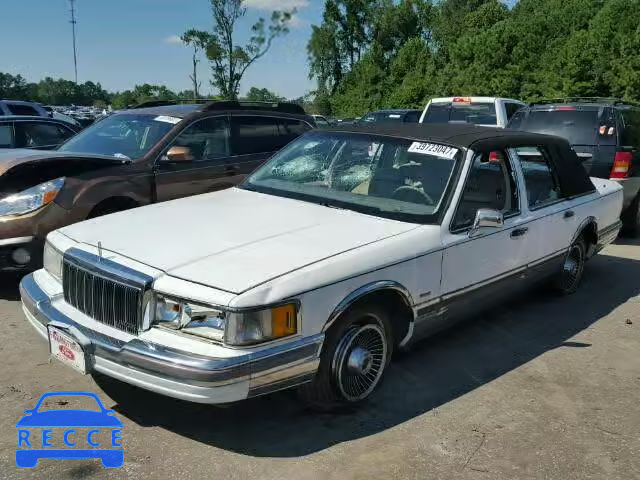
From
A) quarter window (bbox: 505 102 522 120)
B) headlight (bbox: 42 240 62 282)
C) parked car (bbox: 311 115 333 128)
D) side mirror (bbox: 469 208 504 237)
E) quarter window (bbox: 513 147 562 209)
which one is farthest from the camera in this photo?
parked car (bbox: 311 115 333 128)

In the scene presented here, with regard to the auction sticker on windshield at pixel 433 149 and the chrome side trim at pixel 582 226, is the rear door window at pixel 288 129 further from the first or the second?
the chrome side trim at pixel 582 226

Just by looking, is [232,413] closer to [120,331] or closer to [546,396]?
[120,331]

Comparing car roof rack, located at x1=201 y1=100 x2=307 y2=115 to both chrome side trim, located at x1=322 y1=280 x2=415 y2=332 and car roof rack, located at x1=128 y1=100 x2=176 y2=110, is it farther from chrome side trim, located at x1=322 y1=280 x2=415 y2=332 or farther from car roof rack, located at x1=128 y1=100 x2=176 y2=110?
chrome side trim, located at x1=322 y1=280 x2=415 y2=332

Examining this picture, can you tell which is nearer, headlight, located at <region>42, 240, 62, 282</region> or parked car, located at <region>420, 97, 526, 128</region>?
headlight, located at <region>42, 240, 62, 282</region>

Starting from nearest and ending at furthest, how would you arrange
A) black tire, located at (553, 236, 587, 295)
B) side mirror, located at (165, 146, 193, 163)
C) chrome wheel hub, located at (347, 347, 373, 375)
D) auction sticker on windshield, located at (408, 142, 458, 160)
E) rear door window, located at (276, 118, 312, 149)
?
chrome wheel hub, located at (347, 347, 373, 375) → auction sticker on windshield, located at (408, 142, 458, 160) → black tire, located at (553, 236, 587, 295) → side mirror, located at (165, 146, 193, 163) → rear door window, located at (276, 118, 312, 149)

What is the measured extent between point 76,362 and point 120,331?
0.29 meters

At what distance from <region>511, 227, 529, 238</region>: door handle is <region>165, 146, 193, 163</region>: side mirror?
3.41 metres

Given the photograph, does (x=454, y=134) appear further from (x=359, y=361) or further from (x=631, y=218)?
(x=631, y=218)

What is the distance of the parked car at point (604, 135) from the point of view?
7.99 m

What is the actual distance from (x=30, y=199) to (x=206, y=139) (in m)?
2.03

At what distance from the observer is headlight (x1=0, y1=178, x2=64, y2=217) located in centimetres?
516

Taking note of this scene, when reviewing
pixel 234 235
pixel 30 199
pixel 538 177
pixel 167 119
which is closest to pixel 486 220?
pixel 538 177

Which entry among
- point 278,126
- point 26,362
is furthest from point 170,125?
point 26,362

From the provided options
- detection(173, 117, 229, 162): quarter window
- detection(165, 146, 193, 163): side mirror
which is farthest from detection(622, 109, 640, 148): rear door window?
detection(165, 146, 193, 163): side mirror
